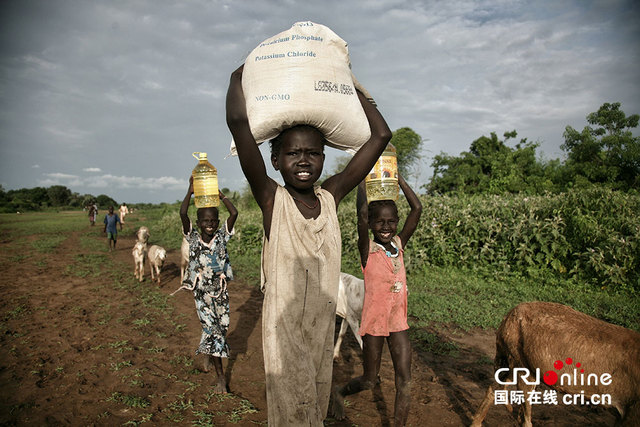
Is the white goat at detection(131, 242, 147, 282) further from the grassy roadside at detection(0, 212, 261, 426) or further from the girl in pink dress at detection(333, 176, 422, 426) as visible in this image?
the girl in pink dress at detection(333, 176, 422, 426)

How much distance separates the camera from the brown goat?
2.22 metres

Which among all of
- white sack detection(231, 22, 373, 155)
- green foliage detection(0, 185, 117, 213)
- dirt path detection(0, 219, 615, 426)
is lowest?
dirt path detection(0, 219, 615, 426)

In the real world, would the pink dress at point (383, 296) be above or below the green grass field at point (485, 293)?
above

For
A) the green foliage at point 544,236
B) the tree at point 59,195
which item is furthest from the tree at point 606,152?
the tree at point 59,195

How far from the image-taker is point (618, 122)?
17250 millimetres

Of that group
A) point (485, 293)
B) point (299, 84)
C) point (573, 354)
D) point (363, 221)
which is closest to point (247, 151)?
point (299, 84)

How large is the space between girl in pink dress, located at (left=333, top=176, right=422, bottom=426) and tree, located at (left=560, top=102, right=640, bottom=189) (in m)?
15.9

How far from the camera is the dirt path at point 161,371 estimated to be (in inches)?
136

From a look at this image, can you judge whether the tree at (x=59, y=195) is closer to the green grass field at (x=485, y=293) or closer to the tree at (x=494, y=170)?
the tree at (x=494, y=170)

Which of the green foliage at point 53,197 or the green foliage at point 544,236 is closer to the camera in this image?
the green foliage at point 544,236

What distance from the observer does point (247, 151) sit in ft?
5.59

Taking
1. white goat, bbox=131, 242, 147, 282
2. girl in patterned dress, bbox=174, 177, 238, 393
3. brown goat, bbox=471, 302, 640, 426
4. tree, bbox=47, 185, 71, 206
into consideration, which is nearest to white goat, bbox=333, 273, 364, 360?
girl in patterned dress, bbox=174, 177, 238, 393

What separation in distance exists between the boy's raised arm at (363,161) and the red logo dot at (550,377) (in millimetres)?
1862

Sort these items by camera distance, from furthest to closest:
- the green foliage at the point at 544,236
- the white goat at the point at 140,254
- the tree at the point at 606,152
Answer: the tree at the point at 606,152
the white goat at the point at 140,254
the green foliage at the point at 544,236
